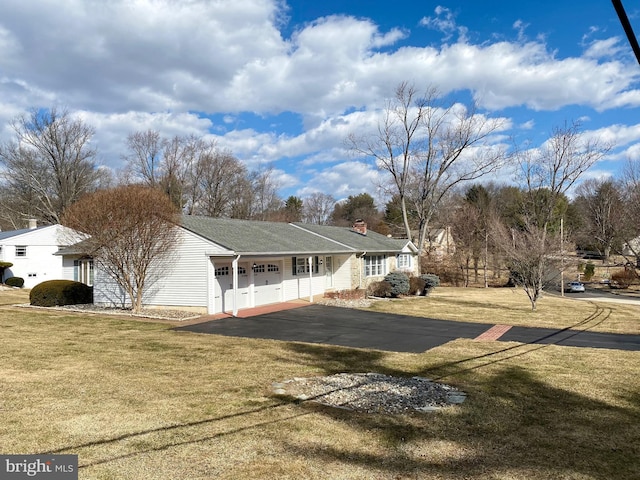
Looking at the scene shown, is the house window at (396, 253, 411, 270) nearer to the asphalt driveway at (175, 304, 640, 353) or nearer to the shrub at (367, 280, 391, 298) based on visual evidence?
the shrub at (367, 280, 391, 298)

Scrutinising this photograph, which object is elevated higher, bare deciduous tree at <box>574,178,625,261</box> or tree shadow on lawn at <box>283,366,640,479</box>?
bare deciduous tree at <box>574,178,625,261</box>

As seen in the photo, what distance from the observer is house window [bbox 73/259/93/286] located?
1031 inches

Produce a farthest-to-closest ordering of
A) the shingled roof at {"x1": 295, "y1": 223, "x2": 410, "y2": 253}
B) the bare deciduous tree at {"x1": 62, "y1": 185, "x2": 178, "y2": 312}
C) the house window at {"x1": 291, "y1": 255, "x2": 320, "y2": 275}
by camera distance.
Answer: the shingled roof at {"x1": 295, "y1": 223, "x2": 410, "y2": 253} → the house window at {"x1": 291, "y1": 255, "x2": 320, "y2": 275} → the bare deciduous tree at {"x1": 62, "y1": 185, "x2": 178, "y2": 312}

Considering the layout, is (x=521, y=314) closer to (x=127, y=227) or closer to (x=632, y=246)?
(x=127, y=227)

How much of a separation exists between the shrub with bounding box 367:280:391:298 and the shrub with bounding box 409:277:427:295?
2219 millimetres

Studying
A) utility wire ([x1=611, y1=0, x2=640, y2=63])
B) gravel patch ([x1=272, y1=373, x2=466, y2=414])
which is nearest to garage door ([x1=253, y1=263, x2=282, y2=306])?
gravel patch ([x1=272, y1=373, x2=466, y2=414])

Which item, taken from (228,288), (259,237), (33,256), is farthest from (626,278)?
(33,256)

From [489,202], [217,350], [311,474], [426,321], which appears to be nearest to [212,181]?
[489,202]

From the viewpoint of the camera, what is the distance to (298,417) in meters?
6.45

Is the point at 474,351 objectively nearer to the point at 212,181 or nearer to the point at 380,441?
the point at 380,441

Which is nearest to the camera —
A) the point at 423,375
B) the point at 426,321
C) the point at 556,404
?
the point at 556,404

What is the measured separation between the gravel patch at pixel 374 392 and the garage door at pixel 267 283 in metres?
12.4

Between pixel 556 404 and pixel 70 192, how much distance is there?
4738 centimetres

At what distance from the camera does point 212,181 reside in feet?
171
